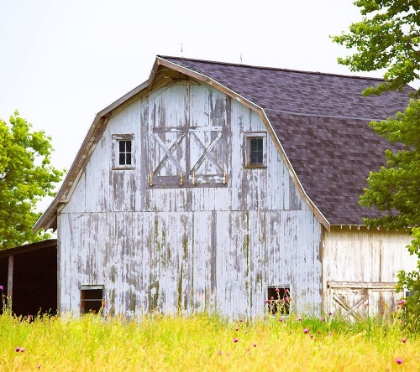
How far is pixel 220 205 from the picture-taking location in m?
26.5

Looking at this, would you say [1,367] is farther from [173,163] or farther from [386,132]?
[173,163]

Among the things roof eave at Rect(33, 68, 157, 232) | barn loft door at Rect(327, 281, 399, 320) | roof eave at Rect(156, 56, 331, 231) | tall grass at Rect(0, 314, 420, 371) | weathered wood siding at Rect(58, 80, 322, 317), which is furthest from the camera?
roof eave at Rect(33, 68, 157, 232)

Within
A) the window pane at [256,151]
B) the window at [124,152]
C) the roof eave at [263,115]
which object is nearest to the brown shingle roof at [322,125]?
the roof eave at [263,115]

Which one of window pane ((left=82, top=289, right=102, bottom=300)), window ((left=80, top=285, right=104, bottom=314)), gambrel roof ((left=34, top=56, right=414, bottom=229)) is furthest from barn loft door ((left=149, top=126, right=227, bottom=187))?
window pane ((left=82, top=289, right=102, bottom=300))

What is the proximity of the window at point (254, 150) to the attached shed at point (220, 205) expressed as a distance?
3 cm

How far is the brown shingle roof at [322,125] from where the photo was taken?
25.3 metres

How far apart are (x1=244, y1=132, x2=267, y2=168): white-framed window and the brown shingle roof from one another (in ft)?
2.07

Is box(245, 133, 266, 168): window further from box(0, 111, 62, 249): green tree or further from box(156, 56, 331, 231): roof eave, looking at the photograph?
box(0, 111, 62, 249): green tree

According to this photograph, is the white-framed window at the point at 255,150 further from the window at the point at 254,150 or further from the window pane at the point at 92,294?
the window pane at the point at 92,294

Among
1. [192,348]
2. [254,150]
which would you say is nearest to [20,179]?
[254,150]

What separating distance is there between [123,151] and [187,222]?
2.70 meters

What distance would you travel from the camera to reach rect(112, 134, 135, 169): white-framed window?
90.4 ft

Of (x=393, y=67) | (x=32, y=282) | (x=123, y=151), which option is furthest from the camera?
(x=32, y=282)

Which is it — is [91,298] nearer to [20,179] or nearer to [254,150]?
[254,150]
